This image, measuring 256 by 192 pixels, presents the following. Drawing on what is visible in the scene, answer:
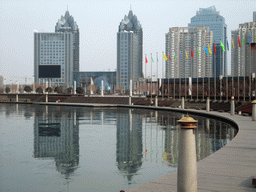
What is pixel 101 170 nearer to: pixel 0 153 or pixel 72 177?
pixel 72 177

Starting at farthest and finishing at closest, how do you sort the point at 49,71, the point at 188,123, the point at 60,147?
1. the point at 49,71
2. the point at 60,147
3. the point at 188,123

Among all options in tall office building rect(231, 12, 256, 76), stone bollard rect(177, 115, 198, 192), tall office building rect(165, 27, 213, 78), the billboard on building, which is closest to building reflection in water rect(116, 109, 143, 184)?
stone bollard rect(177, 115, 198, 192)

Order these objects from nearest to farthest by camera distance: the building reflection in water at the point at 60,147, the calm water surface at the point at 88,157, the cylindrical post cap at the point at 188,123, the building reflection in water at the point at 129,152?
the cylindrical post cap at the point at 188,123 → the calm water surface at the point at 88,157 → the building reflection in water at the point at 129,152 → the building reflection in water at the point at 60,147

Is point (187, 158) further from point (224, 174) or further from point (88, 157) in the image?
point (88, 157)

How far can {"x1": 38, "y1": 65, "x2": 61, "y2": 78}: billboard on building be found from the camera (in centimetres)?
9056

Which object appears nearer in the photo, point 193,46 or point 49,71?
point 49,71

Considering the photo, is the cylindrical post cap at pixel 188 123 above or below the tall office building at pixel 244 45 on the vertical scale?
below

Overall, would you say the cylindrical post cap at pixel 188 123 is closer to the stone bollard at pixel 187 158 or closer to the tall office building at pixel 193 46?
the stone bollard at pixel 187 158

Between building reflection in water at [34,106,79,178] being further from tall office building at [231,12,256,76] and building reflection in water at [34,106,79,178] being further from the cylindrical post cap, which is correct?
tall office building at [231,12,256,76]

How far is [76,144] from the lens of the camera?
14.9 m

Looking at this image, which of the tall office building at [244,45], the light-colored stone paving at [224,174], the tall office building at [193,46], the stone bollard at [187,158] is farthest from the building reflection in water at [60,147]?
the tall office building at [193,46]

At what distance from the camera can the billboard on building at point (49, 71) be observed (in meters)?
90.6

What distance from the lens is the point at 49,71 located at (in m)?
91.0

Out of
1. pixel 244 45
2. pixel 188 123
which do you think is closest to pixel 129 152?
pixel 188 123
